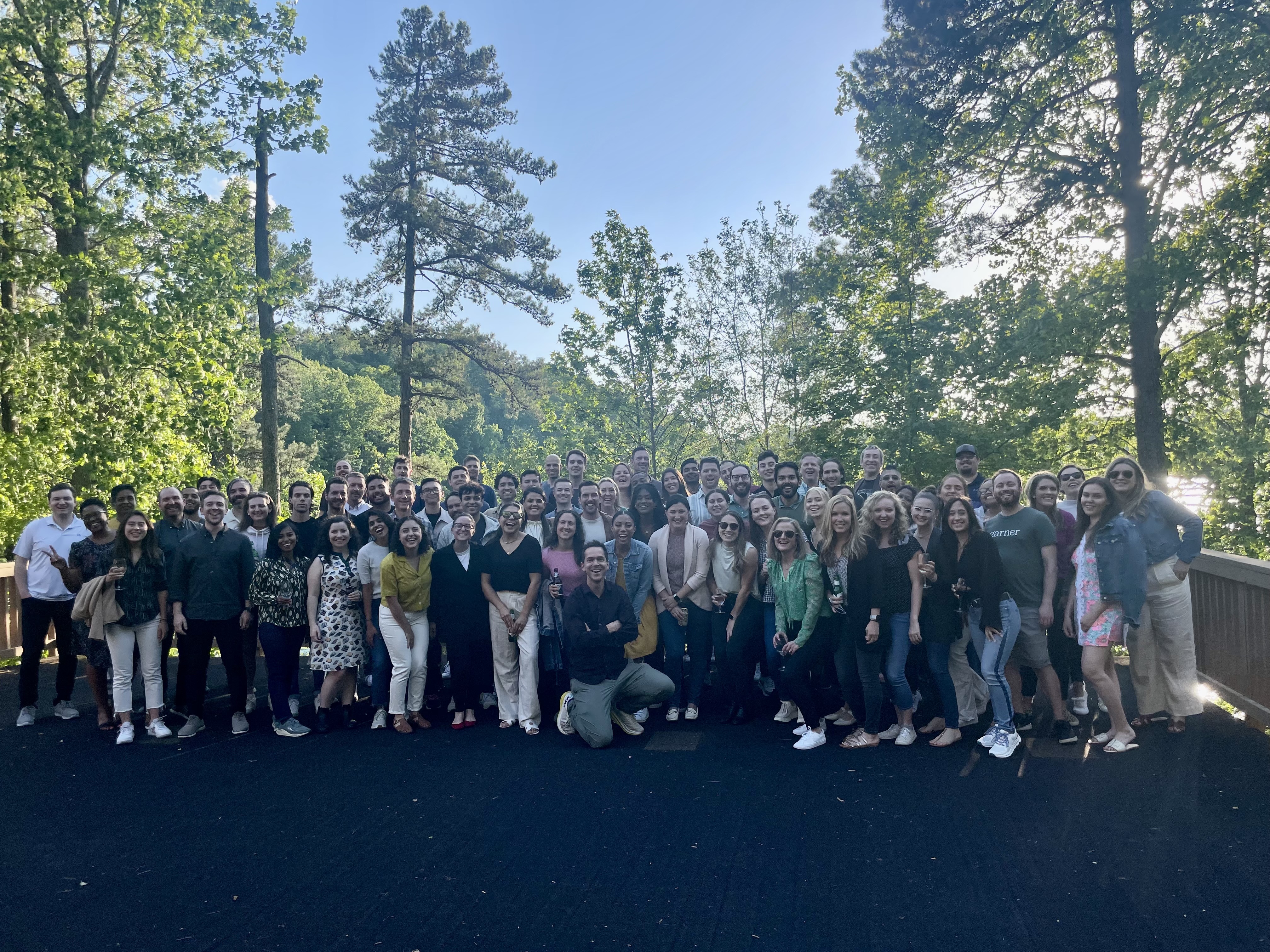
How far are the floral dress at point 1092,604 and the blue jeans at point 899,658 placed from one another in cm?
112

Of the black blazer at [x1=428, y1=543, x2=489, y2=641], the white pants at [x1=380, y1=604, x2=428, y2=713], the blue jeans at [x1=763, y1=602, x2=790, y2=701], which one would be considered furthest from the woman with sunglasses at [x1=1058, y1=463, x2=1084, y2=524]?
the white pants at [x1=380, y1=604, x2=428, y2=713]

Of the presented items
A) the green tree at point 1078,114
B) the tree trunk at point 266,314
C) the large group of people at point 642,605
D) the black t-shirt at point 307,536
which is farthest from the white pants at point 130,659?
the green tree at point 1078,114

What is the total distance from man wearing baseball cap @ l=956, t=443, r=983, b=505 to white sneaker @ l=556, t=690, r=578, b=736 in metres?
3.94

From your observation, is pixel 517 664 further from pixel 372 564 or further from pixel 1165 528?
pixel 1165 528

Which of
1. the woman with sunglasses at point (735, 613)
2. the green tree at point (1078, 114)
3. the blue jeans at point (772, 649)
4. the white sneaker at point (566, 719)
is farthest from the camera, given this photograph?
the green tree at point (1078, 114)

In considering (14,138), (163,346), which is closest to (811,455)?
(163,346)

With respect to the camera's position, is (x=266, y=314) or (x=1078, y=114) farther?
(x=266, y=314)

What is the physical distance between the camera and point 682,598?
22.2ft

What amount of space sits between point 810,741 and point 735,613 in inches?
45.8

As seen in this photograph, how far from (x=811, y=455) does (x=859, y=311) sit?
717 cm

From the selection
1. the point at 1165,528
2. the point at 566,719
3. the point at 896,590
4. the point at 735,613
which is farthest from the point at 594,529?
the point at 1165,528

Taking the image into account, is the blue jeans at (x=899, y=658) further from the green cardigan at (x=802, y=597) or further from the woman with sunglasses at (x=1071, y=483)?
the woman with sunglasses at (x=1071, y=483)

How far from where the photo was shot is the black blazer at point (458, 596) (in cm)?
674

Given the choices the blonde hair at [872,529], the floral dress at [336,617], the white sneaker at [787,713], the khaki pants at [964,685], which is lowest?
the white sneaker at [787,713]
